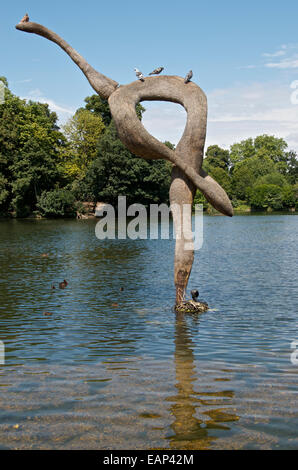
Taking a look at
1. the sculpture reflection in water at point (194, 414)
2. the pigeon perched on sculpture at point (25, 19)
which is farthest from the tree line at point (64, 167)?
the sculpture reflection in water at point (194, 414)

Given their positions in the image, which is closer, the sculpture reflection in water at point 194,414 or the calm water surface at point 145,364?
the sculpture reflection in water at point 194,414

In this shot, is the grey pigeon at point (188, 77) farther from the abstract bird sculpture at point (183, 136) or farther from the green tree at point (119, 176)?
the green tree at point (119, 176)

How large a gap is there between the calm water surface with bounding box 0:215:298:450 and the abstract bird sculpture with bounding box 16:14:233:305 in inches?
88.4

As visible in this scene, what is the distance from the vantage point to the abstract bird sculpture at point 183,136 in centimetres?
1084

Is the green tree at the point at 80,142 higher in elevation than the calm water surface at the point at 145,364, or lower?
higher

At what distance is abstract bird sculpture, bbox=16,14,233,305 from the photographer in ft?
35.6

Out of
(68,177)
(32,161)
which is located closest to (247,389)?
(32,161)

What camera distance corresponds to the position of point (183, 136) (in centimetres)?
1128

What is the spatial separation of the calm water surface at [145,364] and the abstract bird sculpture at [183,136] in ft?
7.36

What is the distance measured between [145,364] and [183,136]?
220 inches

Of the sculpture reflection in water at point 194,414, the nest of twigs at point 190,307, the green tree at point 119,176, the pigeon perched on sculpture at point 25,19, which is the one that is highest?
→ the green tree at point 119,176

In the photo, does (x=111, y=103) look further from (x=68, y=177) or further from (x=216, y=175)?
(x=216, y=175)

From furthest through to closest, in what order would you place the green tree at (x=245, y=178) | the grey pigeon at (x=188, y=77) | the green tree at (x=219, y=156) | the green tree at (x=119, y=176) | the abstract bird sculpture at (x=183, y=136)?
the green tree at (x=219, y=156)
the green tree at (x=245, y=178)
the green tree at (x=119, y=176)
the grey pigeon at (x=188, y=77)
the abstract bird sculpture at (x=183, y=136)

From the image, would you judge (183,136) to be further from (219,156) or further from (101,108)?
(219,156)
